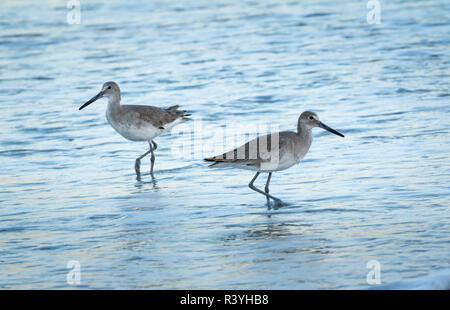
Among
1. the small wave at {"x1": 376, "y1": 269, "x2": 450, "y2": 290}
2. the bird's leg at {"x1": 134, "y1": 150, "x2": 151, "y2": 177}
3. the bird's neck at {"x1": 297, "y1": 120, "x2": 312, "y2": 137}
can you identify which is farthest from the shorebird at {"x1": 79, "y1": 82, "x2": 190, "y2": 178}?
the small wave at {"x1": 376, "y1": 269, "x2": 450, "y2": 290}

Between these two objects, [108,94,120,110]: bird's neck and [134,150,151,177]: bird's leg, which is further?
[108,94,120,110]: bird's neck

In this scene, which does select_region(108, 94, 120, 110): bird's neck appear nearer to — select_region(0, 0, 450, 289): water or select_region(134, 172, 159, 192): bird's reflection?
select_region(0, 0, 450, 289): water

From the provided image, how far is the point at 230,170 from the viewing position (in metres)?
10.6

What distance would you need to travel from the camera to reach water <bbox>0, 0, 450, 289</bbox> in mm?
7207

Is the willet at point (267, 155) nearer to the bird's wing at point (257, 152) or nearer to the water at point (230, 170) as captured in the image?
the bird's wing at point (257, 152)

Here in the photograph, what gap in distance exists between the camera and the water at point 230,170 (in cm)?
721

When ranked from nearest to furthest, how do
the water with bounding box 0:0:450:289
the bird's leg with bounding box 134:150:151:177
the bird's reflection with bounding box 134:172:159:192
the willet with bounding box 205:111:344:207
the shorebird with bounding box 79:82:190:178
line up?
the water with bounding box 0:0:450:289 → the willet with bounding box 205:111:344:207 → the bird's reflection with bounding box 134:172:159:192 → the bird's leg with bounding box 134:150:151:177 → the shorebird with bounding box 79:82:190:178

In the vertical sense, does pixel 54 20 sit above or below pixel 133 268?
above

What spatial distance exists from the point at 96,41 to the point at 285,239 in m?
14.7

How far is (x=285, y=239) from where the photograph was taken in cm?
774

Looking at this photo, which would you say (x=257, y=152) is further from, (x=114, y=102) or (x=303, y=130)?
(x=114, y=102)

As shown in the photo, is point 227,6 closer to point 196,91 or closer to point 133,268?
point 196,91

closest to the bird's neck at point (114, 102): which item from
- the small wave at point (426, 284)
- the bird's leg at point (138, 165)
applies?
the bird's leg at point (138, 165)
